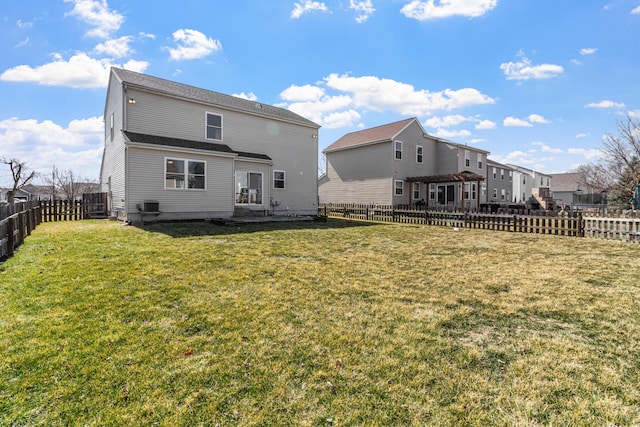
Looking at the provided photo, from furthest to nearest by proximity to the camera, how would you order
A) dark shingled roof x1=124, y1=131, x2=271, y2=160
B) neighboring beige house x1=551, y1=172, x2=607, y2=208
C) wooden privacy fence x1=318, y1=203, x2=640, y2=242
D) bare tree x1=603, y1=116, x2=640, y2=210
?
1. neighboring beige house x1=551, y1=172, x2=607, y2=208
2. bare tree x1=603, y1=116, x2=640, y2=210
3. dark shingled roof x1=124, y1=131, x2=271, y2=160
4. wooden privacy fence x1=318, y1=203, x2=640, y2=242

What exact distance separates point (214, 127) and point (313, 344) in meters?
16.6

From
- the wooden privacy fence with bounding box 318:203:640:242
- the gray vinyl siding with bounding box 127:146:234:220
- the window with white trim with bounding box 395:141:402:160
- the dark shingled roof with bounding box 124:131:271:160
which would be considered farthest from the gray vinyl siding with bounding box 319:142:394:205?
the gray vinyl siding with bounding box 127:146:234:220

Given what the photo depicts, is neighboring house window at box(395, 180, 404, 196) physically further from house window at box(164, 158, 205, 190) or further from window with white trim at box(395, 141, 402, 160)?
house window at box(164, 158, 205, 190)

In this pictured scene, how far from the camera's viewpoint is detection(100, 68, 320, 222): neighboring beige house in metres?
13.6

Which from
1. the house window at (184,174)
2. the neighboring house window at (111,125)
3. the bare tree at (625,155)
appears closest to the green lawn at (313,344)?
the house window at (184,174)

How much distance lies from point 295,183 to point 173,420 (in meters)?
18.5

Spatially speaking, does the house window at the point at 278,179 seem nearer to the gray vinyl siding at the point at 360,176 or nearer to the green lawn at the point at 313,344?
the gray vinyl siding at the point at 360,176

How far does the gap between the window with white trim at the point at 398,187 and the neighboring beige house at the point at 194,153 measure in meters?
8.93

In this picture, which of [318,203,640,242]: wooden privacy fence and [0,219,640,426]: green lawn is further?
[318,203,640,242]: wooden privacy fence

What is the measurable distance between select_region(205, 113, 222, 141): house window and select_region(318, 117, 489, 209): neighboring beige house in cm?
1431

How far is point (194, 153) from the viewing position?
14.4 m

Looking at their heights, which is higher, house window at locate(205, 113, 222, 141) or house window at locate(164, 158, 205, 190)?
house window at locate(205, 113, 222, 141)

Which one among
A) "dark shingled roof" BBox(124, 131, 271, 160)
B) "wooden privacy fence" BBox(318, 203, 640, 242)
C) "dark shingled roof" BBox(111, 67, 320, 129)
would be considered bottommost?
"wooden privacy fence" BBox(318, 203, 640, 242)

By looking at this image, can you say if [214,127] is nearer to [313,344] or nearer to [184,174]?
[184,174]
